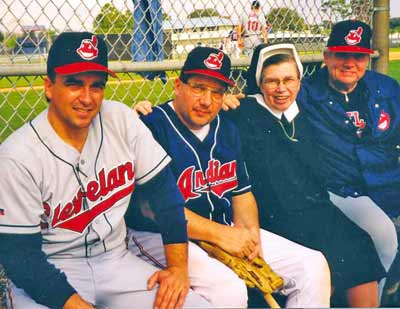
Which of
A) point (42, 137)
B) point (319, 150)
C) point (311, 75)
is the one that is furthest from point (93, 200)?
point (311, 75)

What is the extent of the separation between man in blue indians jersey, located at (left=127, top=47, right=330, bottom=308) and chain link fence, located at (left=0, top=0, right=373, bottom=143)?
141mm

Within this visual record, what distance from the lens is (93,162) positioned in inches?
67.8

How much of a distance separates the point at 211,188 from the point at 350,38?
0.89m

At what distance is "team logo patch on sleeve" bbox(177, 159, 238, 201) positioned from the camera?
77.2 inches

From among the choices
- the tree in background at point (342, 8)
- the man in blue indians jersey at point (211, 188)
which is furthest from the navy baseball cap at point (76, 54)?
the tree in background at point (342, 8)

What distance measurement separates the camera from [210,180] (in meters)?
2.00

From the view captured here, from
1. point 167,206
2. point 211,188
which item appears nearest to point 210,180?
point 211,188

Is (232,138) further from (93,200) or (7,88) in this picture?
(7,88)

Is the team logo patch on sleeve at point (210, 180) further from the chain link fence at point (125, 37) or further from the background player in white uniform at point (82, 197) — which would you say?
the chain link fence at point (125, 37)

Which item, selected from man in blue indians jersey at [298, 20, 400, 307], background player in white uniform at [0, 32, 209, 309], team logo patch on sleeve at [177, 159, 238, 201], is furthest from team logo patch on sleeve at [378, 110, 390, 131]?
background player in white uniform at [0, 32, 209, 309]

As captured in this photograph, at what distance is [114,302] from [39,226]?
366mm

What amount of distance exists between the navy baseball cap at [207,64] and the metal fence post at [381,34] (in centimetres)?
101

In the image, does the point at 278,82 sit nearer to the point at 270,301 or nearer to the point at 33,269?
the point at 270,301

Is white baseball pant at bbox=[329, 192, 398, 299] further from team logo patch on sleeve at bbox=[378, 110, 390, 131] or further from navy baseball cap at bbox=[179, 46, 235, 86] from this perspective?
navy baseball cap at bbox=[179, 46, 235, 86]
